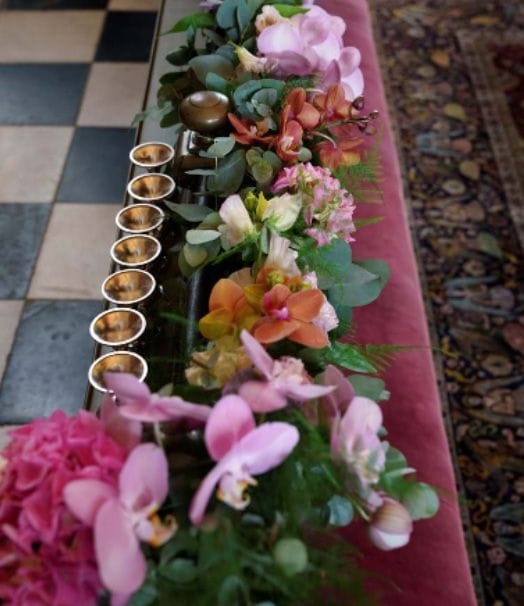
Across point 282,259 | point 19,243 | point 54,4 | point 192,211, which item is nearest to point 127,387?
point 282,259

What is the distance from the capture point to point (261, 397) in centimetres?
52

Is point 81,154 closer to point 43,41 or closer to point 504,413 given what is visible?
point 43,41

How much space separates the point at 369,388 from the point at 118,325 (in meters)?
0.32

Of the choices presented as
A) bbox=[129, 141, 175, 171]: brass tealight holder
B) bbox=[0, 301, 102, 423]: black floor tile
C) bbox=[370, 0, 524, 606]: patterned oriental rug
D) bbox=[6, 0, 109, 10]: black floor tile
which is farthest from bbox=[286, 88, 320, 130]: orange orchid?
bbox=[6, 0, 109, 10]: black floor tile

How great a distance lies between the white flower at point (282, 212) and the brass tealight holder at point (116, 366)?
21cm

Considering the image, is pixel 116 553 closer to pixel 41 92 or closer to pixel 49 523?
pixel 49 523

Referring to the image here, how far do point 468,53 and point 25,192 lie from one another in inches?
58.3

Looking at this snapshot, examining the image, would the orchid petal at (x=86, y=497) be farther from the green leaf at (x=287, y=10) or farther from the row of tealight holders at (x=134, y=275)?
the green leaf at (x=287, y=10)

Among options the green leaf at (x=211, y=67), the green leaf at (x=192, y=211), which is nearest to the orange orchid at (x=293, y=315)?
the green leaf at (x=192, y=211)

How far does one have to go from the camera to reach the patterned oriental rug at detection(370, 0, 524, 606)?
1318 mm

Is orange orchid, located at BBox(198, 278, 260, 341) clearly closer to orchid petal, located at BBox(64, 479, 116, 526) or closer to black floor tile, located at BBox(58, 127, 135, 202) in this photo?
orchid petal, located at BBox(64, 479, 116, 526)

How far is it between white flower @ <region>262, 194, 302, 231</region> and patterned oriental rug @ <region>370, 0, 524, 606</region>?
0.37 meters

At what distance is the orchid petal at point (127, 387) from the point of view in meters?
0.49

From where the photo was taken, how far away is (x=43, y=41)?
225 centimetres
